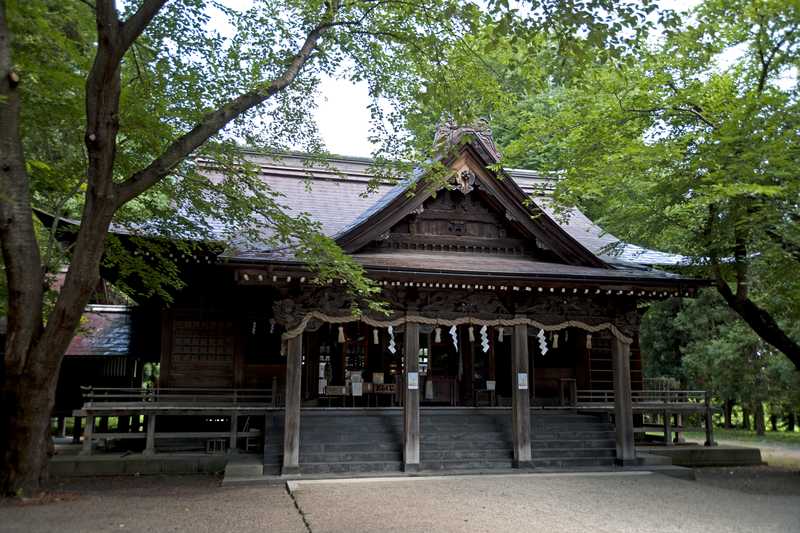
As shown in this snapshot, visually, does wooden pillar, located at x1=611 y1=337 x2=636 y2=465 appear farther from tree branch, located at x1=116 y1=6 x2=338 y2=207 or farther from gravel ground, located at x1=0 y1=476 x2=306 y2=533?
tree branch, located at x1=116 y1=6 x2=338 y2=207

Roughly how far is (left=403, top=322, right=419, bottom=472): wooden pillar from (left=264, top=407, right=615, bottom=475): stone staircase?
23cm

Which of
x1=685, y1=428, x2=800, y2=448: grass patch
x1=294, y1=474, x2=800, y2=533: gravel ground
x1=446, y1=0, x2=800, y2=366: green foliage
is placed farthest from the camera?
x1=685, y1=428, x2=800, y2=448: grass patch

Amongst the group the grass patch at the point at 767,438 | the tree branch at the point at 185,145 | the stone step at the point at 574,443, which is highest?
the tree branch at the point at 185,145

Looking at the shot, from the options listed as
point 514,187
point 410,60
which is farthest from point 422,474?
point 410,60

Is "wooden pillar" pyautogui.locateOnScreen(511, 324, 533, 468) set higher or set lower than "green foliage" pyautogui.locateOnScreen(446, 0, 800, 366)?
lower

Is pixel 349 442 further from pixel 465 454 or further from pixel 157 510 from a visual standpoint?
pixel 157 510

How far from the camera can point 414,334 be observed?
11445mm

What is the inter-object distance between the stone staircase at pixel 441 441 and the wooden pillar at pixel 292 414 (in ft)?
0.82

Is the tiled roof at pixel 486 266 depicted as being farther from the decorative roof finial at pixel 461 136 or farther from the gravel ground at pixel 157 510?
the gravel ground at pixel 157 510

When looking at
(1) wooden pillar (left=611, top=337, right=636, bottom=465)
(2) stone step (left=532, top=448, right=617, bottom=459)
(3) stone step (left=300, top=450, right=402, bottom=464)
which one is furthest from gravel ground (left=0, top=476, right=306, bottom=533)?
(1) wooden pillar (left=611, top=337, right=636, bottom=465)

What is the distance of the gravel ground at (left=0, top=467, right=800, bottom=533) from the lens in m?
7.39

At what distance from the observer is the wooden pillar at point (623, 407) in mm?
12047

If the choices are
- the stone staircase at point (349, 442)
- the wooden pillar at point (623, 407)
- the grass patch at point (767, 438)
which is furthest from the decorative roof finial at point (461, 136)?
the grass patch at point (767, 438)

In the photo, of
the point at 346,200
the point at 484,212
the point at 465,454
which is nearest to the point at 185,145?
the point at 484,212
